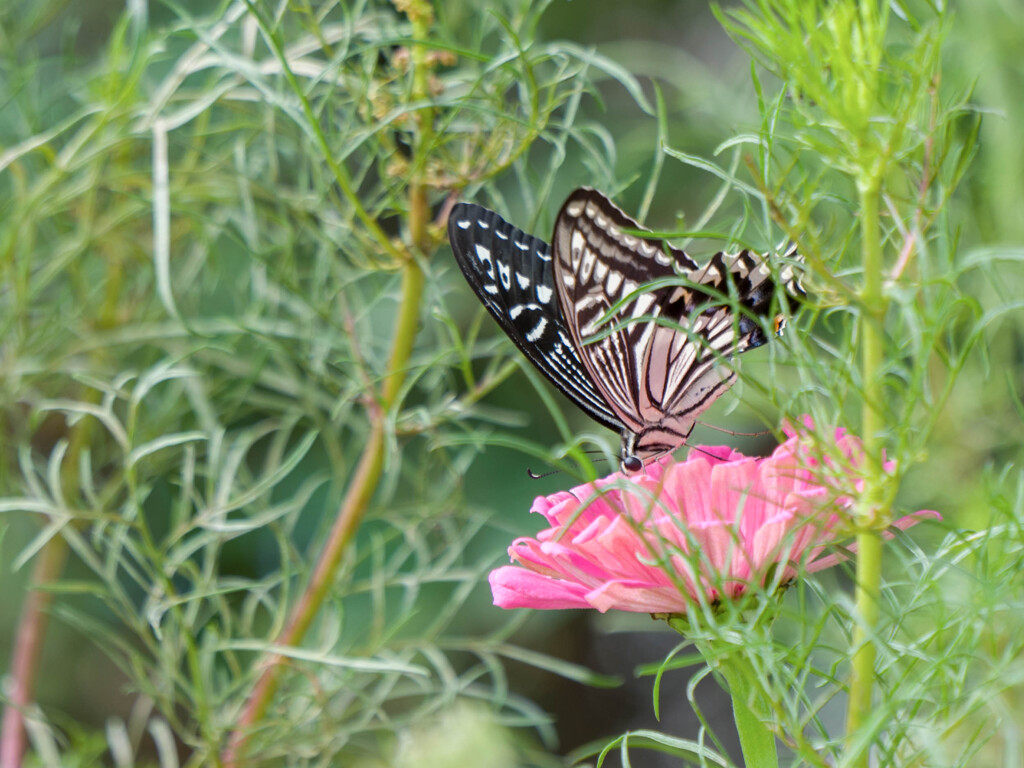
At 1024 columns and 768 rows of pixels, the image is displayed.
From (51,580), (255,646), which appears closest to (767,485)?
(255,646)

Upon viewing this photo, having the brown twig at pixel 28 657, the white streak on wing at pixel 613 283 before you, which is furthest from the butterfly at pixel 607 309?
the brown twig at pixel 28 657

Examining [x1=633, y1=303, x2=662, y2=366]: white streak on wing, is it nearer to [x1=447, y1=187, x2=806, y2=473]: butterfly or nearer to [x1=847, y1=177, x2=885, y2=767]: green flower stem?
[x1=447, y1=187, x2=806, y2=473]: butterfly

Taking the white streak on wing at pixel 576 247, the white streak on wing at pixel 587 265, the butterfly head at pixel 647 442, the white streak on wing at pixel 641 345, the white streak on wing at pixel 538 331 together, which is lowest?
the butterfly head at pixel 647 442

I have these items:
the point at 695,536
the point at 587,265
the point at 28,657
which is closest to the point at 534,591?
the point at 695,536

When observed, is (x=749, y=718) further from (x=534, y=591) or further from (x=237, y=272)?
Result: (x=237, y=272)

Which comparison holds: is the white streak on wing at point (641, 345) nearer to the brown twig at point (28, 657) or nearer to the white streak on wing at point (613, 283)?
the white streak on wing at point (613, 283)

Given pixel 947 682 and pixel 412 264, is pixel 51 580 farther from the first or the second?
pixel 947 682
